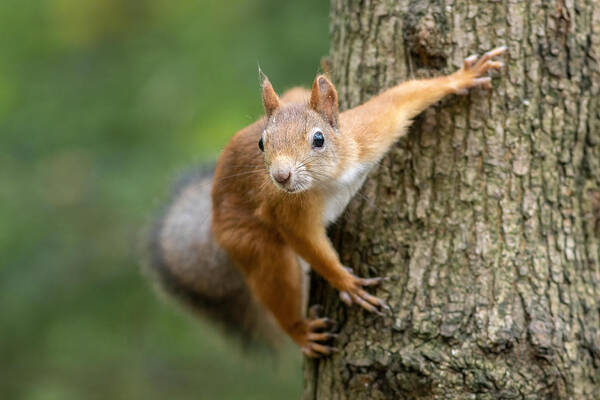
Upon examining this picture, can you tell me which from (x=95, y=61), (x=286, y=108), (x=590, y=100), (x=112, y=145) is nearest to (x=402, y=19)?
(x=286, y=108)

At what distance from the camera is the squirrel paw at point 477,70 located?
2178mm

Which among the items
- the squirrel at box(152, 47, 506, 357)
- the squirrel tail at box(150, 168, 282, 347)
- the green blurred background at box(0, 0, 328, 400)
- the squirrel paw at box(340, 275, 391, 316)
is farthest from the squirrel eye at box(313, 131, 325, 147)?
the green blurred background at box(0, 0, 328, 400)

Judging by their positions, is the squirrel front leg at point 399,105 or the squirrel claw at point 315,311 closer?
the squirrel front leg at point 399,105

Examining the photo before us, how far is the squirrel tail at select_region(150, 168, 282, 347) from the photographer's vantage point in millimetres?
3324

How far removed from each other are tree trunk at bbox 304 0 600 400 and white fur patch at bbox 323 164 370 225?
79 mm

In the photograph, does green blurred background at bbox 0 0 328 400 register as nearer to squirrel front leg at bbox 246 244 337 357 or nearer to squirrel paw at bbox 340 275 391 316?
squirrel front leg at bbox 246 244 337 357

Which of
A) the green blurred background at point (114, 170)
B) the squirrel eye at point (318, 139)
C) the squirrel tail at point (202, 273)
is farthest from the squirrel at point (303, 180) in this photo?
the green blurred background at point (114, 170)

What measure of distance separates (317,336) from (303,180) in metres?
0.63

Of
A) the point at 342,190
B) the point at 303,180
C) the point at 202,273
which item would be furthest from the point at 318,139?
the point at 202,273

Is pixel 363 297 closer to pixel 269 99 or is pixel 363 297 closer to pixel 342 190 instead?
pixel 342 190

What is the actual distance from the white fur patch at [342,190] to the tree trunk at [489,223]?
0.26 feet

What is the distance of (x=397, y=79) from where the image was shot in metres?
2.37

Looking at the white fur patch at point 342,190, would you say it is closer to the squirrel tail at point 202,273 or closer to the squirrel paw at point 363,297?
the squirrel paw at point 363,297

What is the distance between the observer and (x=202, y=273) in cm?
333
